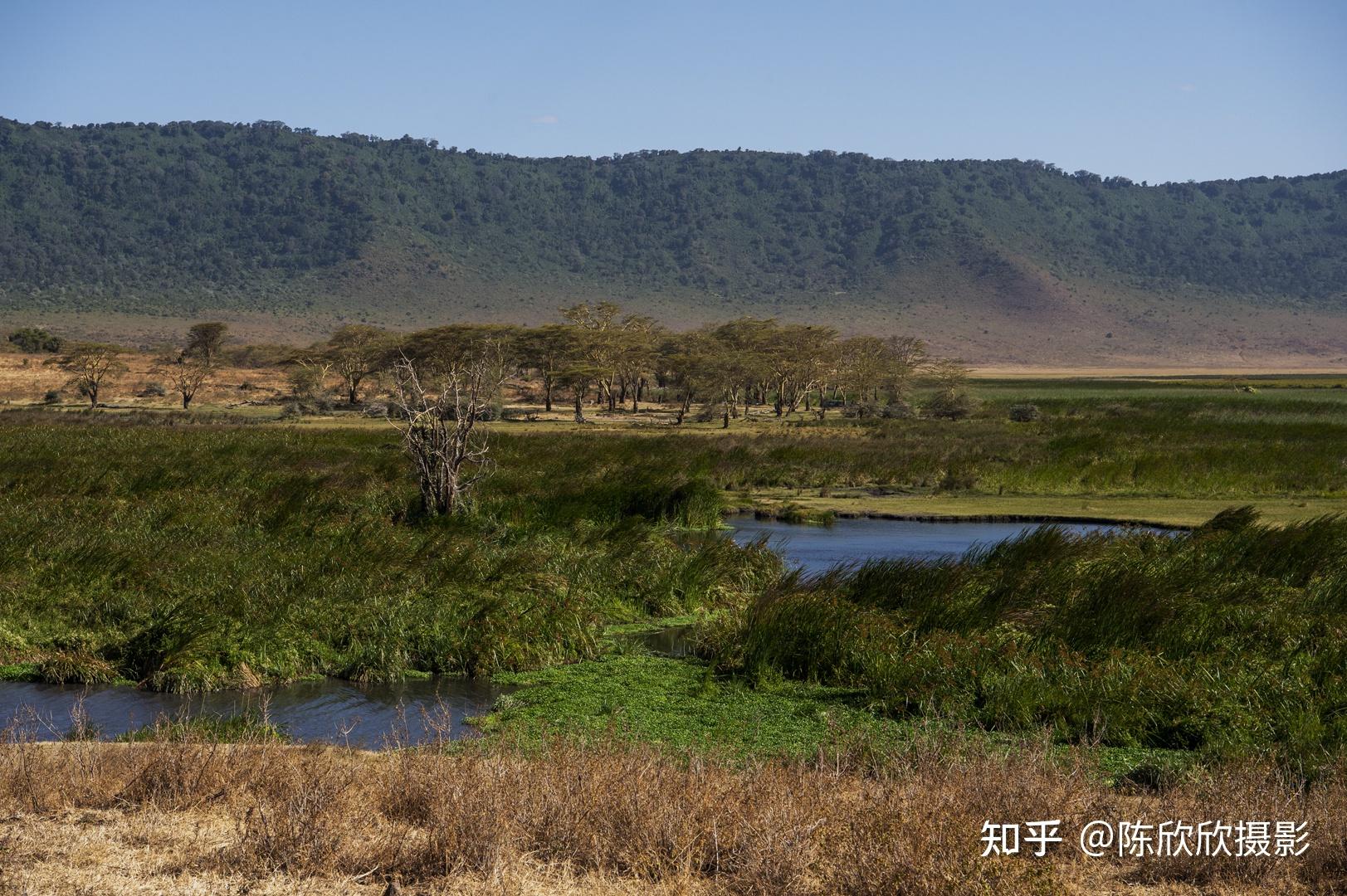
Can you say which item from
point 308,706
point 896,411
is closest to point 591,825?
point 308,706

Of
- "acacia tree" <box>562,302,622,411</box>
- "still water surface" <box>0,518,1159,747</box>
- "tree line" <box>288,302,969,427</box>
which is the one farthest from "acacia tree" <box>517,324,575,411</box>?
"still water surface" <box>0,518,1159,747</box>

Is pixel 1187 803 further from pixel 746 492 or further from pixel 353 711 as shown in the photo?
pixel 746 492

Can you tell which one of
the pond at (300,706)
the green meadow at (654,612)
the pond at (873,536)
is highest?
the green meadow at (654,612)

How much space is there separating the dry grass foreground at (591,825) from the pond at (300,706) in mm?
2690

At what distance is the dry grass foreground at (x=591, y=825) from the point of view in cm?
717

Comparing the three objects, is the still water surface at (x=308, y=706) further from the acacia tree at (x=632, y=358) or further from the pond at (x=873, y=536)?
the acacia tree at (x=632, y=358)

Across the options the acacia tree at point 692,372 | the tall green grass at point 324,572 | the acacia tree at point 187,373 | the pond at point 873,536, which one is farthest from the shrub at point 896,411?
the tall green grass at point 324,572

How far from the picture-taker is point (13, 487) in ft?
81.7

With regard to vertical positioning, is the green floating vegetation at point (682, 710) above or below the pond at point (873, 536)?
above

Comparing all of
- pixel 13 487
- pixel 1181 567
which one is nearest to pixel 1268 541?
pixel 1181 567

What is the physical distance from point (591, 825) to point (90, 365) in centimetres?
7766

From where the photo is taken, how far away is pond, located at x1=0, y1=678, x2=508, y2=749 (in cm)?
1151

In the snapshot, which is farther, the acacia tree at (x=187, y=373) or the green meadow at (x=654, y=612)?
the acacia tree at (x=187, y=373)

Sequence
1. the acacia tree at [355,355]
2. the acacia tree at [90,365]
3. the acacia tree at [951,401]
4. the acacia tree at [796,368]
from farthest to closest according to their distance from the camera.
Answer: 1. the acacia tree at [355,355]
2. the acacia tree at [796,368]
3. the acacia tree at [90,365]
4. the acacia tree at [951,401]
